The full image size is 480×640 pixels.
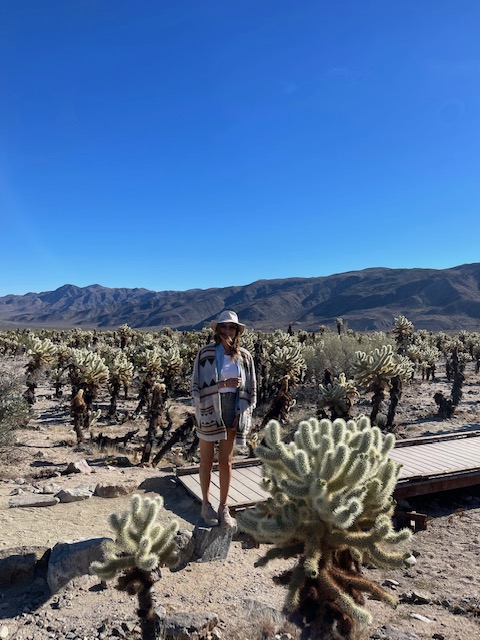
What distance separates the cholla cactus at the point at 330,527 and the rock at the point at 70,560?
5.13 feet

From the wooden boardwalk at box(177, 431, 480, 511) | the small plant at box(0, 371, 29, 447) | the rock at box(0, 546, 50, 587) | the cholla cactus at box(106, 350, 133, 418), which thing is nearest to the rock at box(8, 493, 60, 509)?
the rock at box(0, 546, 50, 587)

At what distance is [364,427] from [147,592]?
211cm

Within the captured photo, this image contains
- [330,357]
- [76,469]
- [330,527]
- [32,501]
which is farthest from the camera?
[330,357]

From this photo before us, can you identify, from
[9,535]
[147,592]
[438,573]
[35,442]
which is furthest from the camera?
[35,442]

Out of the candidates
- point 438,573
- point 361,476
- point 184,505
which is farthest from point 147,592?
point 438,573

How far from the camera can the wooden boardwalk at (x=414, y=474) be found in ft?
20.7

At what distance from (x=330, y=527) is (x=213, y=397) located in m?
1.52

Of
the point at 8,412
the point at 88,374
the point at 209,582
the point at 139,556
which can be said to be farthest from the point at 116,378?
the point at 139,556

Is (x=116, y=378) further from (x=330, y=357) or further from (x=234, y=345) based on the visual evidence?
(x=234, y=345)

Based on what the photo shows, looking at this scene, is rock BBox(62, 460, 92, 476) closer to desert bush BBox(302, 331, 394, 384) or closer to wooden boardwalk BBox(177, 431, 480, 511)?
wooden boardwalk BBox(177, 431, 480, 511)

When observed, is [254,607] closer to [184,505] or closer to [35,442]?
[184,505]

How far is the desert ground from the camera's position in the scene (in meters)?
3.78

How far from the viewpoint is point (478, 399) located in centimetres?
1916

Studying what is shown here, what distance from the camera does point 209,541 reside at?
4.74m
